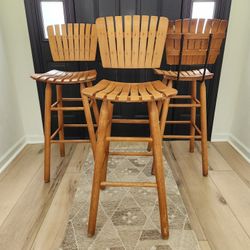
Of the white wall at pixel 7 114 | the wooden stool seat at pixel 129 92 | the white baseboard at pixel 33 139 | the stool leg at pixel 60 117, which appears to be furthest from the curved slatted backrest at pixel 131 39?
the white baseboard at pixel 33 139

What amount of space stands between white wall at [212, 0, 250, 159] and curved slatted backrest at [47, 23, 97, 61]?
115cm

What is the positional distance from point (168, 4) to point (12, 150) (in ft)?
5.73

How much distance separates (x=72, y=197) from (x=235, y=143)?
151 cm

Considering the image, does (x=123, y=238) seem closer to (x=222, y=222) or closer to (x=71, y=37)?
(x=222, y=222)

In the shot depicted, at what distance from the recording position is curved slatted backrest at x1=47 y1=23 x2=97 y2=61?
4.59ft

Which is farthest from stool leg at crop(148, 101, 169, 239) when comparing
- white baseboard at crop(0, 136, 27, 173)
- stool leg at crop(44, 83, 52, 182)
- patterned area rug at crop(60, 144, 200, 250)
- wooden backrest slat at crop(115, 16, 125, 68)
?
white baseboard at crop(0, 136, 27, 173)

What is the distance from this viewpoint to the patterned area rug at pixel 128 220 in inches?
41.2

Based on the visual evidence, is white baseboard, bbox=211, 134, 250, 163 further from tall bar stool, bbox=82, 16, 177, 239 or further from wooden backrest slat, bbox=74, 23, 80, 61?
wooden backrest slat, bbox=74, 23, 80, 61

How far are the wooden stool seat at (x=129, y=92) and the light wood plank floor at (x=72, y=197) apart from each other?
726 mm

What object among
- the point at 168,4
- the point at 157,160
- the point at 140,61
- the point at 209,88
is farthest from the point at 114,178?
the point at 168,4

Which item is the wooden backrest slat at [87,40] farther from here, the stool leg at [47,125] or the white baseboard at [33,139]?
the white baseboard at [33,139]

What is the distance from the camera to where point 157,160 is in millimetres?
986

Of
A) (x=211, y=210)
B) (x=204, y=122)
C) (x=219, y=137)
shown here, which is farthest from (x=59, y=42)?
(x=219, y=137)

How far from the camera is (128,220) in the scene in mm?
1185
